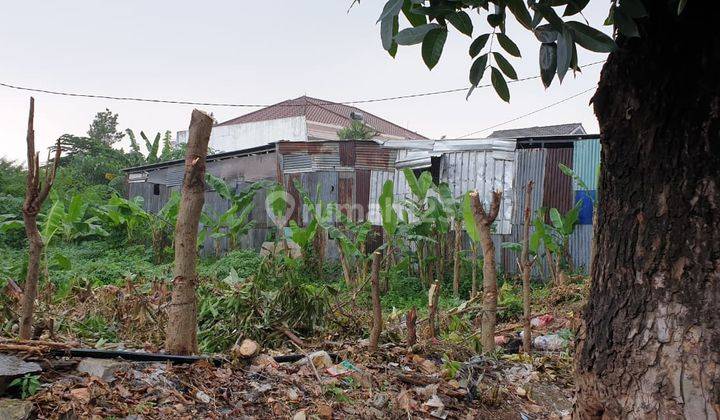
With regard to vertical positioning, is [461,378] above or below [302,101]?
below

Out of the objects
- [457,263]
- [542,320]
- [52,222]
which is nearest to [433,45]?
[542,320]

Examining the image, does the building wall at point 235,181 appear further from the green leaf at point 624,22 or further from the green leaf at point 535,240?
the green leaf at point 624,22

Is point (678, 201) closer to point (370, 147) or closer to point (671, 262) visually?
point (671, 262)

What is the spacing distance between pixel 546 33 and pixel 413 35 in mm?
340

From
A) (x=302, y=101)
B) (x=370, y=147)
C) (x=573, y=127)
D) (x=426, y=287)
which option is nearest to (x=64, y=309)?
(x=426, y=287)

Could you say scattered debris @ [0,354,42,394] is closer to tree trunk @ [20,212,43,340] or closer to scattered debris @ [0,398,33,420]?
scattered debris @ [0,398,33,420]

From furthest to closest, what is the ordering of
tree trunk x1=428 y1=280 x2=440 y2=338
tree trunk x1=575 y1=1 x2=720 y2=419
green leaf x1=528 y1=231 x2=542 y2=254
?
green leaf x1=528 y1=231 x2=542 y2=254
tree trunk x1=428 y1=280 x2=440 y2=338
tree trunk x1=575 y1=1 x2=720 y2=419

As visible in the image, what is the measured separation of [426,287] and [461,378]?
19.1ft

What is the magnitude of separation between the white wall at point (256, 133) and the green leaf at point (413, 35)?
22075 mm

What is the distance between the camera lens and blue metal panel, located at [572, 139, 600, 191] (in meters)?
9.65

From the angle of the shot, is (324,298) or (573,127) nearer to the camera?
(324,298)

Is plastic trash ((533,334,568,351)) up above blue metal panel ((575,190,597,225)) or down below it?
below


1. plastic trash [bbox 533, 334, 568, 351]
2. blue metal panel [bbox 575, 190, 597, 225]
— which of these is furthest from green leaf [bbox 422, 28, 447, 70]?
blue metal panel [bbox 575, 190, 597, 225]

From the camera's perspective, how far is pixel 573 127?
21031mm
